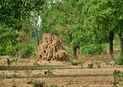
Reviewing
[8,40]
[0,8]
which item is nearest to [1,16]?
A: [0,8]

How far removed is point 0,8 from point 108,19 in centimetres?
1187

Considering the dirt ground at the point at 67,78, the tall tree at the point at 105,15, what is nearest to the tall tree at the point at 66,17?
the tall tree at the point at 105,15

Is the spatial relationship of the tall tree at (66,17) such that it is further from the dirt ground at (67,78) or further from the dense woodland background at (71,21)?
the dirt ground at (67,78)

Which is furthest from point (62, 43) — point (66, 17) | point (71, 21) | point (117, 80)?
point (117, 80)

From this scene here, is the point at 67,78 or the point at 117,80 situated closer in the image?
the point at 117,80

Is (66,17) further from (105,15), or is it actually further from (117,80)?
(117,80)

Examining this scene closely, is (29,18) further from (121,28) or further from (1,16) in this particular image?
(121,28)

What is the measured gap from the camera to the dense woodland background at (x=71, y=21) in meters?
14.2

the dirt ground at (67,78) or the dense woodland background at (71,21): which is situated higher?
the dense woodland background at (71,21)

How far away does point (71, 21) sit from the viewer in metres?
28.5

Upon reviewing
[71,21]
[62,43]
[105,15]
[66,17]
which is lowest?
[62,43]

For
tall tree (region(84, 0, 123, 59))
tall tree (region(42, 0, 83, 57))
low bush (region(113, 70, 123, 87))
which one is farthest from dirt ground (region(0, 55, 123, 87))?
tall tree (region(42, 0, 83, 57))

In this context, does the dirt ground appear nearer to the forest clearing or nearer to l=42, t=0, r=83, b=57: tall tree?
the forest clearing

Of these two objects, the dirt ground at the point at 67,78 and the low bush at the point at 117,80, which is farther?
the dirt ground at the point at 67,78
